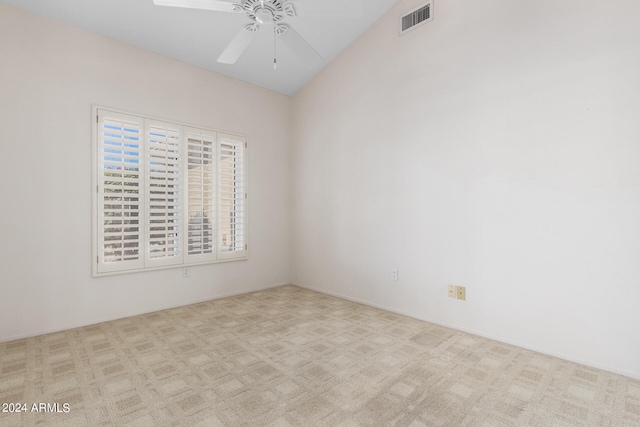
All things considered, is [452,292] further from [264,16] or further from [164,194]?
[164,194]

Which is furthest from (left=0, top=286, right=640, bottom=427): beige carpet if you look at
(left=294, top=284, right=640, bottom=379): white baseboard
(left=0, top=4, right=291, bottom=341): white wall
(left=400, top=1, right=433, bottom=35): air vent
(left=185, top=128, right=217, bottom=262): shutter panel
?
(left=400, top=1, right=433, bottom=35): air vent

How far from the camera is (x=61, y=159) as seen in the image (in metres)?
2.96

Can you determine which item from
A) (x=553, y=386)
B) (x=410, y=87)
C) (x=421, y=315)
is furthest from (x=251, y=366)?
(x=410, y=87)

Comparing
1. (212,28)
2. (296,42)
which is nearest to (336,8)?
(296,42)

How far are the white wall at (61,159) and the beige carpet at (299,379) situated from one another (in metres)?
0.32

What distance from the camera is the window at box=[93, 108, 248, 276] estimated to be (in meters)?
3.19

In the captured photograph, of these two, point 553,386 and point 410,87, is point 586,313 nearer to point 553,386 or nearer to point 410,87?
point 553,386

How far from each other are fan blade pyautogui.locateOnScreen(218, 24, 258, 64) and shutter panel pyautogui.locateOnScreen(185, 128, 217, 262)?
4.63ft

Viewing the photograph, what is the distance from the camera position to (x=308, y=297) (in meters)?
4.07

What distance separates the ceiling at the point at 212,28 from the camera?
280 cm

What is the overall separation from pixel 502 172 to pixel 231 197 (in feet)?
10.2

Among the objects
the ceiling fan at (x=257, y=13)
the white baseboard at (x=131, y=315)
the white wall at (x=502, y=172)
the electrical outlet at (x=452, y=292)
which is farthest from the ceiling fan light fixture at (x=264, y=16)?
the white baseboard at (x=131, y=315)

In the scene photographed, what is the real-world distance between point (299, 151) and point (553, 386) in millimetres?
3814

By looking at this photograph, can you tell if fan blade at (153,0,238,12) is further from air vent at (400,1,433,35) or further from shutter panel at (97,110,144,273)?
air vent at (400,1,433,35)
